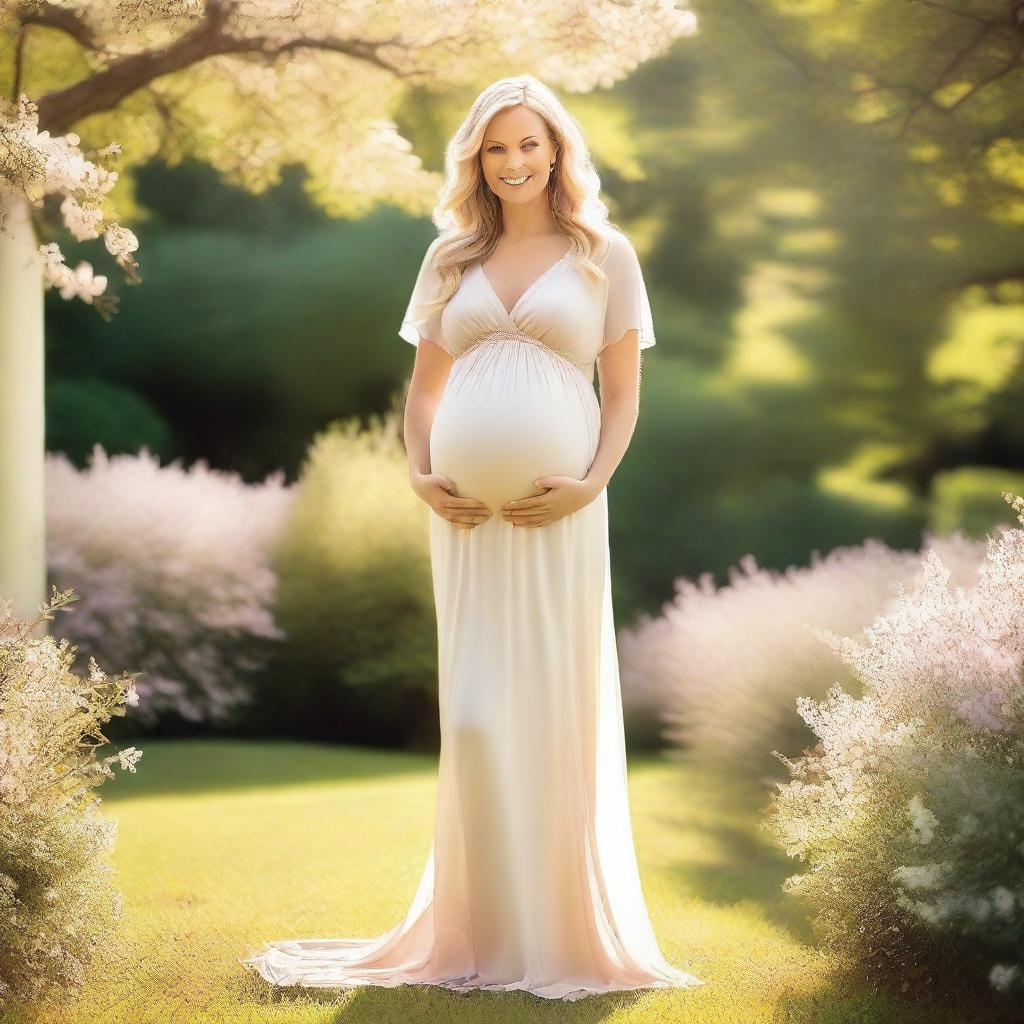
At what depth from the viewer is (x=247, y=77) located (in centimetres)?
591

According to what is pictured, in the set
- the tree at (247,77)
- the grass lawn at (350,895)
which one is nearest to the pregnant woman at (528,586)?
the grass lawn at (350,895)

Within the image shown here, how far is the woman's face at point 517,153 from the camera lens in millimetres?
2994

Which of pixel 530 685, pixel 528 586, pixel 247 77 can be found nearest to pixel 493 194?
pixel 528 586

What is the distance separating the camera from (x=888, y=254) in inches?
275

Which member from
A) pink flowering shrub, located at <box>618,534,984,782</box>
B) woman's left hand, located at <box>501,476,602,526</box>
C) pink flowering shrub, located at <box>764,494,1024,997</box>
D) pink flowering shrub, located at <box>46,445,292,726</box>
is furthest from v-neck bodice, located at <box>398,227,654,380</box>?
pink flowering shrub, located at <box>46,445,292,726</box>

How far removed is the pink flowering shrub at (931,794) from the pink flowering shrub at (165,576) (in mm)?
4544

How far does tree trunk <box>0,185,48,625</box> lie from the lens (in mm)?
5434

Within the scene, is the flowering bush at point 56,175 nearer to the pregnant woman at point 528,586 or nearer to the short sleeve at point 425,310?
the short sleeve at point 425,310

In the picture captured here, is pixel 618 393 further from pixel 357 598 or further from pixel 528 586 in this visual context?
pixel 357 598

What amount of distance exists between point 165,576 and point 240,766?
3.67 ft

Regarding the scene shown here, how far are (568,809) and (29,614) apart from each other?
10.9 feet

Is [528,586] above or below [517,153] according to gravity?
below

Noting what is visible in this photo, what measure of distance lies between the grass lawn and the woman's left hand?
0.99 meters

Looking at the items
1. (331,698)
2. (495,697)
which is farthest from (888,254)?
(495,697)
